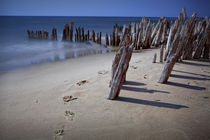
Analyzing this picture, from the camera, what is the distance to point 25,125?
2512mm

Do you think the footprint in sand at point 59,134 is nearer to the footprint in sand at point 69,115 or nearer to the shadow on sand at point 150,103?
the footprint in sand at point 69,115

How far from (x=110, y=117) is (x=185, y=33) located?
443 centimetres

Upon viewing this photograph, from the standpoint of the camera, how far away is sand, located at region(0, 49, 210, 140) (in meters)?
2.27

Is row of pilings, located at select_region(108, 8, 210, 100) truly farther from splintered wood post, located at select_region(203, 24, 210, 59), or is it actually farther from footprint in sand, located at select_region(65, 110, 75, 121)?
footprint in sand, located at select_region(65, 110, 75, 121)

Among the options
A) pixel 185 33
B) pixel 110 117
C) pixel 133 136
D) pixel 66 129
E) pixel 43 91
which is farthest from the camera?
pixel 185 33

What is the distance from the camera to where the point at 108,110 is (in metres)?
2.85

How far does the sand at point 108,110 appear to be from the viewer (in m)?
2.27

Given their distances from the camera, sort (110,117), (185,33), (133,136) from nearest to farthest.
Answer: (133,136), (110,117), (185,33)

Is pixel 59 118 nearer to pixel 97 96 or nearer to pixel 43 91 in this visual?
pixel 97 96

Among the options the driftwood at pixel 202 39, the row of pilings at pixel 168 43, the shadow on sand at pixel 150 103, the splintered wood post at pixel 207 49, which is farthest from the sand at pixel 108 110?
the splintered wood post at pixel 207 49

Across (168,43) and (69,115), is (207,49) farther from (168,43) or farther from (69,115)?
(69,115)

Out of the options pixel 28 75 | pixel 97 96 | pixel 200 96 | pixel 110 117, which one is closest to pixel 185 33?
pixel 200 96

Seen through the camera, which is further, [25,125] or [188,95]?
[188,95]

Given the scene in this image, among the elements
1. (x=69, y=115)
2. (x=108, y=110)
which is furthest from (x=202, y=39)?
(x=69, y=115)
